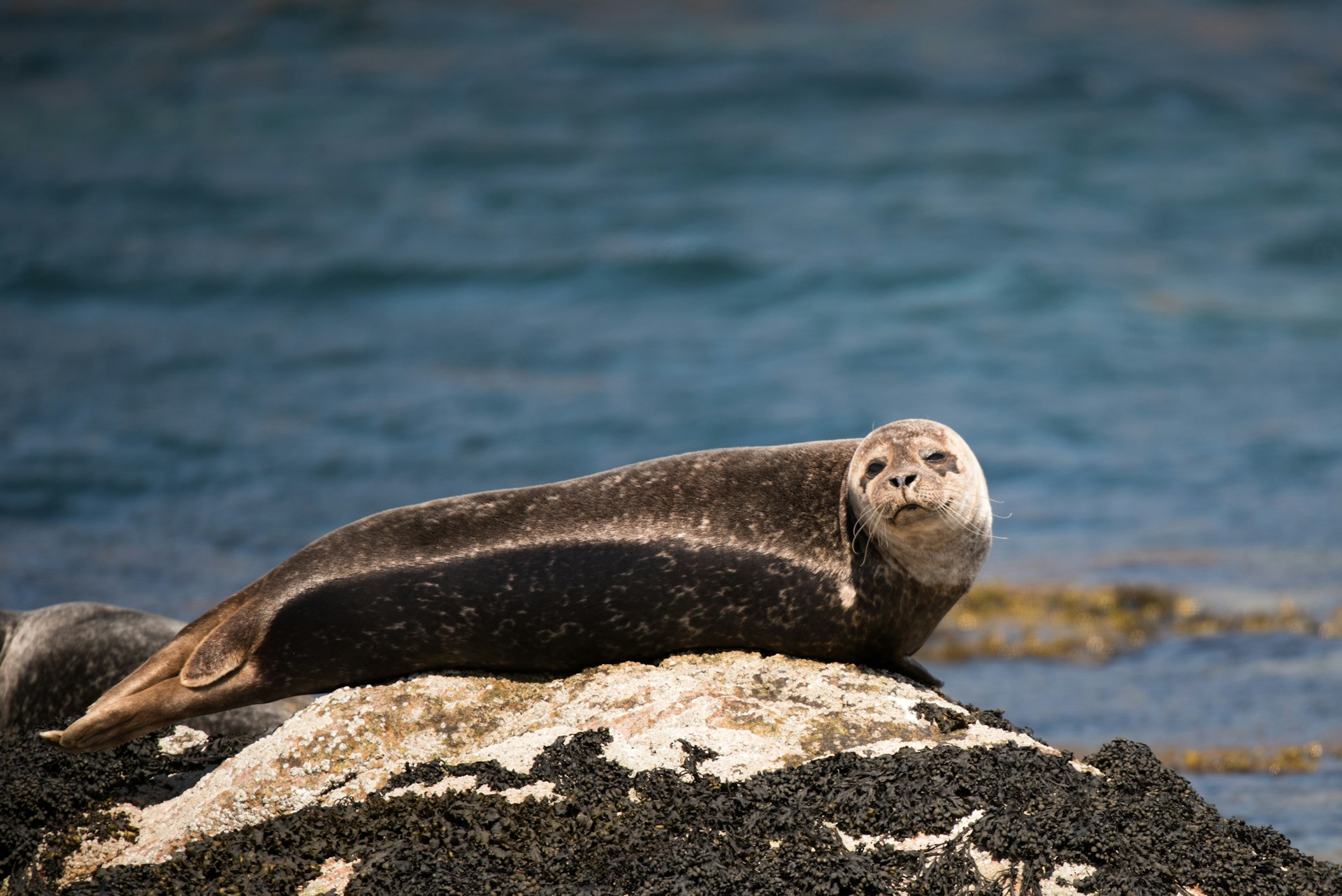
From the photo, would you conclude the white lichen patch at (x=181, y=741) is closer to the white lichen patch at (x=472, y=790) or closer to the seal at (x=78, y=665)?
the seal at (x=78, y=665)

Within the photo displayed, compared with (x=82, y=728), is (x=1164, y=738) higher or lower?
lower

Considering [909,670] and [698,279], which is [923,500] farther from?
[698,279]

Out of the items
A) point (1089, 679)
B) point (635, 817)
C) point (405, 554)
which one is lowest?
point (1089, 679)

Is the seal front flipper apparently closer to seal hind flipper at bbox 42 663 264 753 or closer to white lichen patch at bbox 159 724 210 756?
seal hind flipper at bbox 42 663 264 753

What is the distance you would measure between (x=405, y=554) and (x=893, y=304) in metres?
15.7

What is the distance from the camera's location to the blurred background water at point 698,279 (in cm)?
1217

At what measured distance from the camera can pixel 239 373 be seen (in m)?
17.8

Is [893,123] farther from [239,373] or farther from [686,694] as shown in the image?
[686,694]

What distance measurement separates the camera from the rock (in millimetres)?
4215

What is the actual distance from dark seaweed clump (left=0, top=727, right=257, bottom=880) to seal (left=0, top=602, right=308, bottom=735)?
0.58 metres

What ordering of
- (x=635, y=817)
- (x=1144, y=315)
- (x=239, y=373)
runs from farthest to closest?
(x=1144, y=315), (x=239, y=373), (x=635, y=817)

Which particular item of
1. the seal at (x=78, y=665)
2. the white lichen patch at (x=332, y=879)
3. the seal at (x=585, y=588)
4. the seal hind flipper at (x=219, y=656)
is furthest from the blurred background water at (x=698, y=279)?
the seal hind flipper at (x=219, y=656)

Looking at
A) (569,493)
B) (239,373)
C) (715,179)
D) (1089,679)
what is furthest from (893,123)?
(569,493)

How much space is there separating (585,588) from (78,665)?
9.26 feet
